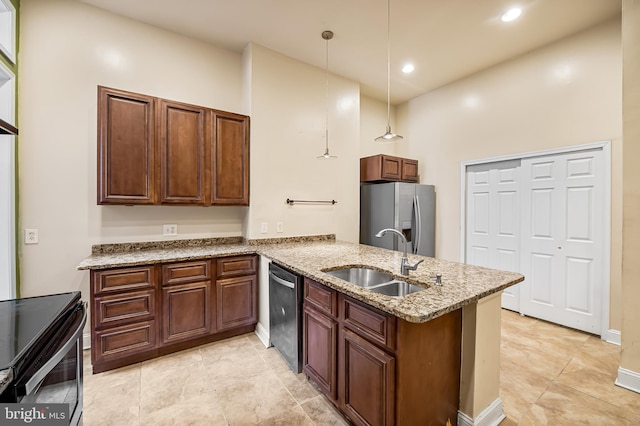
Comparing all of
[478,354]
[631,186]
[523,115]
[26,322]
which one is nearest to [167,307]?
[26,322]

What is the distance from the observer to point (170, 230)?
301cm

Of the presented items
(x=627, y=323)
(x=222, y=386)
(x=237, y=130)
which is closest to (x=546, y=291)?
(x=627, y=323)

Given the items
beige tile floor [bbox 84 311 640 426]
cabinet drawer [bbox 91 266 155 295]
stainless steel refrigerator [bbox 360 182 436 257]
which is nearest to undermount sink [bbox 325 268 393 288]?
beige tile floor [bbox 84 311 640 426]

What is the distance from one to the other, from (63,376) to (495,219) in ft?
14.6

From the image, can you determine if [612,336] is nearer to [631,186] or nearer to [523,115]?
[631,186]

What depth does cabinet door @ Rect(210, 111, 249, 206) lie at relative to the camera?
115 inches

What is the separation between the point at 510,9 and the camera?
8.66 ft

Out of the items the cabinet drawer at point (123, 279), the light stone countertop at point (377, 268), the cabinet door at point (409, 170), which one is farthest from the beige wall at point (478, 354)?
the cabinet door at point (409, 170)

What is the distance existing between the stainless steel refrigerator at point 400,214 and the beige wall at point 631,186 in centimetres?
221

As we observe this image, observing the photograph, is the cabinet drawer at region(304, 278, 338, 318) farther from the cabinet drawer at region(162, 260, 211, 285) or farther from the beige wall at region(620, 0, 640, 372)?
the beige wall at region(620, 0, 640, 372)

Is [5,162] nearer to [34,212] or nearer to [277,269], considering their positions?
[34,212]

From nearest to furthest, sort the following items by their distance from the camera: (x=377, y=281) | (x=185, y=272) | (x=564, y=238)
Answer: (x=377, y=281), (x=185, y=272), (x=564, y=238)

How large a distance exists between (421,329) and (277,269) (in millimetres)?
1390

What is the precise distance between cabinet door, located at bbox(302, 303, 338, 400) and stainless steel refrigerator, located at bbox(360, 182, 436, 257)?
7.43 ft
